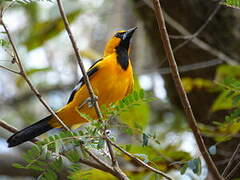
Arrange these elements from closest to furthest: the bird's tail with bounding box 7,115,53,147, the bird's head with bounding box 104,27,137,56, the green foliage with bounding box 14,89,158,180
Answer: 1. the green foliage with bounding box 14,89,158,180
2. the bird's tail with bounding box 7,115,53,147
3. the bird's head with bounding box 104,27,137,56

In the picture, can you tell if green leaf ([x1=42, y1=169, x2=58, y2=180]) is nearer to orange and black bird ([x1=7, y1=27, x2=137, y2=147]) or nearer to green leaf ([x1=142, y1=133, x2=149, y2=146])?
green leaf ([x1=142, y1=133, x2=149, y2=146])

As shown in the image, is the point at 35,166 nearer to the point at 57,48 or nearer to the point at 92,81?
the point at 92,81

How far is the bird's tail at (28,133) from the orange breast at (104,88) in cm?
27

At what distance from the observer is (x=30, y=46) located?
4.98 meters

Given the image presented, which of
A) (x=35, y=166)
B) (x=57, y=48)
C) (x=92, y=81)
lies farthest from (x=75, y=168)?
(x=57, y=48)

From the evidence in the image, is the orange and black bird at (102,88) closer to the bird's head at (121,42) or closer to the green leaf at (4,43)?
the bird's head at (121,42)

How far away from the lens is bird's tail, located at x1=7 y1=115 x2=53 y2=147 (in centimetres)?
290

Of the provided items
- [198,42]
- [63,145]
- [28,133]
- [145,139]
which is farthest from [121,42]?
[63,145]

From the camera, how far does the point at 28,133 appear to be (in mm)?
3092

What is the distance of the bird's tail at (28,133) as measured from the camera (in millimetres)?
2901

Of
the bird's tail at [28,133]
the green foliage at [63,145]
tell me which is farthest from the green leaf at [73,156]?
the bird's tail at [28,133]

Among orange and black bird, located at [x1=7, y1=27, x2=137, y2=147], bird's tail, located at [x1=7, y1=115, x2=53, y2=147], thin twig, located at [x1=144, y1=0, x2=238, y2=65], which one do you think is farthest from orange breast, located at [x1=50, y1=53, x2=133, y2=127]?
thin twig, located at [x1=144, y1=0, x2=238, y2=65]

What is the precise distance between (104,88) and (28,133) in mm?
801

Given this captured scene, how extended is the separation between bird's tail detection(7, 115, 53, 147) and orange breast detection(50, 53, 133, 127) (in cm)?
27
